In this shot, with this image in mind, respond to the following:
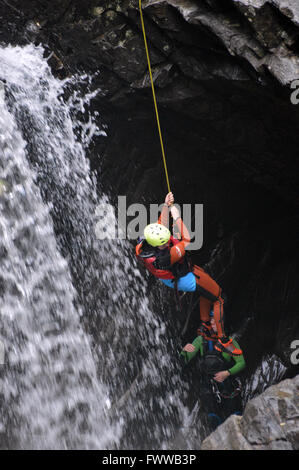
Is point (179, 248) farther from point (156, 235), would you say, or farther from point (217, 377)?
point (217, 377)

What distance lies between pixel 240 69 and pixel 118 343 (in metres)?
4.52

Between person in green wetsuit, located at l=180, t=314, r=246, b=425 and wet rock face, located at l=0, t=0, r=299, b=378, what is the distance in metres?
0.85

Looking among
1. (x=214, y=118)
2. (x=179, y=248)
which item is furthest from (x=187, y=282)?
(x=214, y=118)

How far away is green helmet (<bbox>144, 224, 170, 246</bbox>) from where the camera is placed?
17.3 feet

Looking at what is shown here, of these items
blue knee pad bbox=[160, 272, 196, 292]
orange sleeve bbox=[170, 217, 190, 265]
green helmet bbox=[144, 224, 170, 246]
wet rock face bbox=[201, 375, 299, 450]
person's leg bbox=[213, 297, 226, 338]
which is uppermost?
green helmet bbox=[144, 224, 170, 246]

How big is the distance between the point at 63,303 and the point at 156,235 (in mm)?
2002

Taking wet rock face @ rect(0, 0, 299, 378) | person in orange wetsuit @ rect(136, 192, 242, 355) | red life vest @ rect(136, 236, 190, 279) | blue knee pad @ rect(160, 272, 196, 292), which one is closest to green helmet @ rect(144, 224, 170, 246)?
person in orange wetsuit @ rect(136, 192, 242, 355)

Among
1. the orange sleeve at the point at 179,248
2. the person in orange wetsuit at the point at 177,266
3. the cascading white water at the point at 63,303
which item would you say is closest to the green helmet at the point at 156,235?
the person in orange wetsuit at the point at 177,266

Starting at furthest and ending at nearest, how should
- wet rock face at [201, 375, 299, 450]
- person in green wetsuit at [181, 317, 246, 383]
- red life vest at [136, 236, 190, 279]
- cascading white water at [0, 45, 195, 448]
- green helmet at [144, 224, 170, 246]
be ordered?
1. person in green wetsuit at [181, 317, 246, 383]
2. red life vest at [136, 236, 190, 279]
3. cascading white water at [0, 45, 195, 448]
4. green helmet at [144, 224, 170, 246]
5. wet rock face at [201, 375, 299, 450]

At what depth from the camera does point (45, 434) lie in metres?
5.44

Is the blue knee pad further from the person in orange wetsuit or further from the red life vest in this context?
the red life vest

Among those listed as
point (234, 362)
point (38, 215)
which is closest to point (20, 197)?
point (38, 215)

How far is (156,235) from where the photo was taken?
17.3 ft
